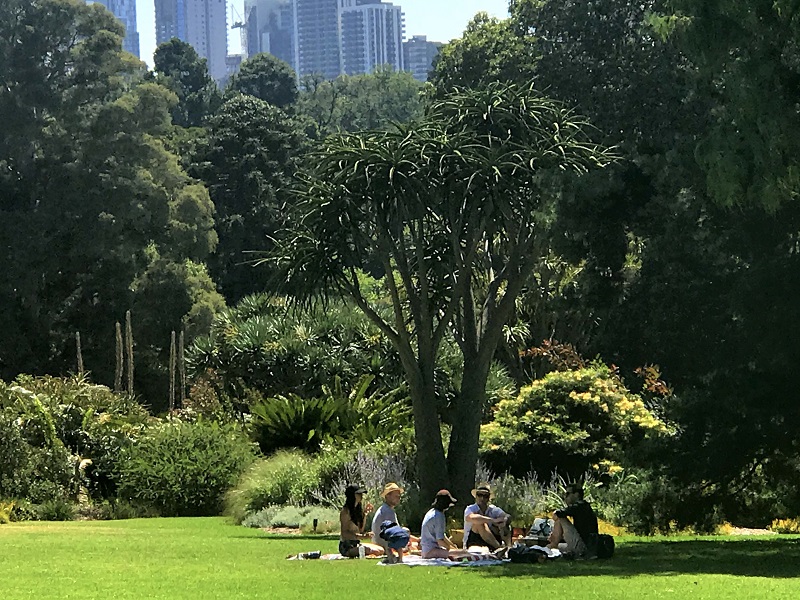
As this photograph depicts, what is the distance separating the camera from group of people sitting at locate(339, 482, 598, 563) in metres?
16.6

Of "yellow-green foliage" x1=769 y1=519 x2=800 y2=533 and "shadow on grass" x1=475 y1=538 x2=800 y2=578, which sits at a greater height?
"yellow-green foliage" x1=769 y1=519 x2=800 y2=533

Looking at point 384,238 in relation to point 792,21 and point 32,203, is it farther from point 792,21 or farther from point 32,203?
point 32,203

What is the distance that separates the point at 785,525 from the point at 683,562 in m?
7.64

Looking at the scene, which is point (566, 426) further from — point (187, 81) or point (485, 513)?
point (187, 81)

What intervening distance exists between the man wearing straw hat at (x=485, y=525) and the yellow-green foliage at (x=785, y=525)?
7.43m

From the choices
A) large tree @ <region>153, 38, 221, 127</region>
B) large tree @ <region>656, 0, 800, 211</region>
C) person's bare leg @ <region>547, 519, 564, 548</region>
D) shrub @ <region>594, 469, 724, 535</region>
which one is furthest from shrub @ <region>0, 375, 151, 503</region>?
large tree @ <region>153, 38, 221, 127</region>

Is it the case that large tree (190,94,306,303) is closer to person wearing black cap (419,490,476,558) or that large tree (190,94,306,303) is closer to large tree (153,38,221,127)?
large tree (153,38,221,127)

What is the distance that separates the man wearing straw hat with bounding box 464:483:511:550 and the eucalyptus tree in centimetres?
518

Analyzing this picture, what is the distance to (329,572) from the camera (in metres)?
15.2

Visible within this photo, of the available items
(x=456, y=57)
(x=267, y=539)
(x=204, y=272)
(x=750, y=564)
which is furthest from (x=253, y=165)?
(x=750, y=564)

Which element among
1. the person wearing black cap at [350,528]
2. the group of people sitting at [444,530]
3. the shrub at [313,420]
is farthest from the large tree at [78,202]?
the group of people sitting at [444,530]

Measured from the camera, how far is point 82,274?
53406 mm

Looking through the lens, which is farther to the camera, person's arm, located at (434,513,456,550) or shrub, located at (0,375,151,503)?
shrub, located at (0,375,151,503)

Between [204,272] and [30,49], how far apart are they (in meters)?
10.9
